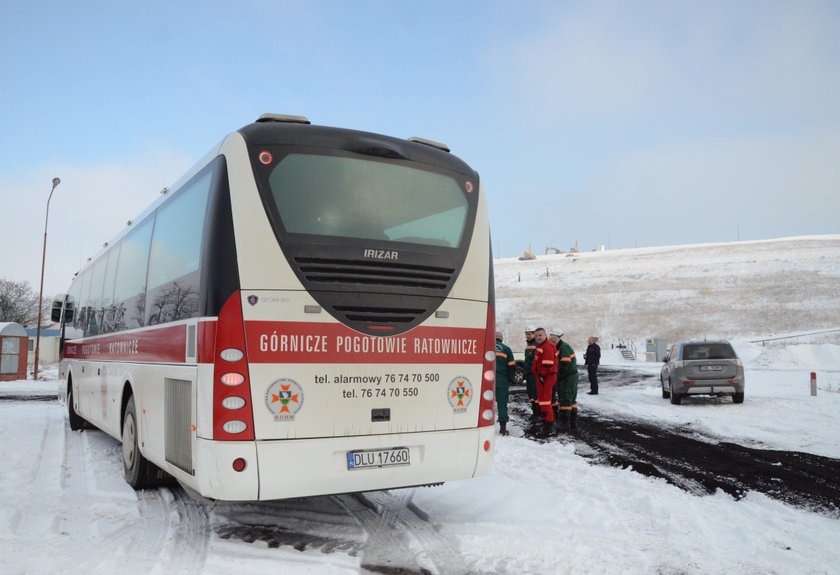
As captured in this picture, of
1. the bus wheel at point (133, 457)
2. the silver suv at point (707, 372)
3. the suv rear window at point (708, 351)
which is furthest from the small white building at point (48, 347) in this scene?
the bus wheel at point (133, 457)

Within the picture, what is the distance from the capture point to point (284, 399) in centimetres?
531

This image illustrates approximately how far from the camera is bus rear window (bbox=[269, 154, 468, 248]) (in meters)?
5.55

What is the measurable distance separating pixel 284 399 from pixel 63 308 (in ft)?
36.8

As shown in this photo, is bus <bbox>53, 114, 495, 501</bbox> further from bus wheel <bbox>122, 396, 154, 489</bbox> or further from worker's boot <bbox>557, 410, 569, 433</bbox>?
worker's boot <bbox>557, 410, 569, 433</bbox>

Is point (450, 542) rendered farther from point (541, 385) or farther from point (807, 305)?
point (807, 305)

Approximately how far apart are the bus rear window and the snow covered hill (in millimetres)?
54538

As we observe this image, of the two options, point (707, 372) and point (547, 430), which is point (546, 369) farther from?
point (707, 372)

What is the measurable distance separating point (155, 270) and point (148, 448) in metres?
1.80

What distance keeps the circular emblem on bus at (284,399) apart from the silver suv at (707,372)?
48.1ft

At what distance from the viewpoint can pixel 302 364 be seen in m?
5.39

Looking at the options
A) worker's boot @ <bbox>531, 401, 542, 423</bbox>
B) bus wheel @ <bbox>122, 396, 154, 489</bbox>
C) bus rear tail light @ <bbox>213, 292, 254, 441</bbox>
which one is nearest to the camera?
bus rear tail light @ <bbox>213, 292, 254, 441</bbox>

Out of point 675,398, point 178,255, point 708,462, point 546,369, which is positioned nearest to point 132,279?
point 178,255

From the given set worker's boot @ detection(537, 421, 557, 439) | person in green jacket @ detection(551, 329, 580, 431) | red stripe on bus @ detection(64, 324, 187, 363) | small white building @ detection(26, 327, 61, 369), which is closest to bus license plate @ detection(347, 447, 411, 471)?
red stripe on bus @ detection(64, 324, 187, 363)

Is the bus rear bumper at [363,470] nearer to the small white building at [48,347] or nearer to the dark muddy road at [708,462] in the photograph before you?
the dark muddy road at [708,462]
